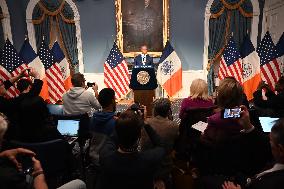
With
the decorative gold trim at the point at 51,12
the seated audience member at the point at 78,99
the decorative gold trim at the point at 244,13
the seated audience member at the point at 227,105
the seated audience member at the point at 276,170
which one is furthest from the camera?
the decorative gold trim at the point at 51,12

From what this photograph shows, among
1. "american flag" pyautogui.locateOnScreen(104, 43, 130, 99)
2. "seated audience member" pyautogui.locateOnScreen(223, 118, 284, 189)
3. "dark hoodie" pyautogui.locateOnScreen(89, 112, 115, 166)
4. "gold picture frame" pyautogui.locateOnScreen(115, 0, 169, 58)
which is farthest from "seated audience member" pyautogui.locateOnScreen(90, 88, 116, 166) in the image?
"gold picture frame" pyautogui.locateOnScreen(115, 0, 169, 58)

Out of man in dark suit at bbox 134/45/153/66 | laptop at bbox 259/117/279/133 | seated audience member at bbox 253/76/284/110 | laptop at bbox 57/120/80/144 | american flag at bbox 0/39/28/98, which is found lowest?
laptop at bbox 57/120/80/144

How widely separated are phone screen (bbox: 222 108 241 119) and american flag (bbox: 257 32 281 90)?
434 cm

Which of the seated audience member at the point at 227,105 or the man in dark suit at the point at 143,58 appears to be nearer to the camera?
the seated audience member at the point at 227,105

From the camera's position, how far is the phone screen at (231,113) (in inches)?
88.4

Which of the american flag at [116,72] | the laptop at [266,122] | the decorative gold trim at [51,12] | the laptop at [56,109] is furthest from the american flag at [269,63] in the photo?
the decorative gold trim at [51,12]

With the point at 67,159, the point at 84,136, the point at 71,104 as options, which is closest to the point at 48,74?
the point at 71,104

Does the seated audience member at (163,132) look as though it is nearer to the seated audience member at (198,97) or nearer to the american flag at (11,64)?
the seated audience member at (198,97)

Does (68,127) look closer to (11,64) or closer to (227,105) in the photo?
(227,105)

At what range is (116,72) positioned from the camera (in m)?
7.96

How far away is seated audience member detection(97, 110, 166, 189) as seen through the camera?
182cm

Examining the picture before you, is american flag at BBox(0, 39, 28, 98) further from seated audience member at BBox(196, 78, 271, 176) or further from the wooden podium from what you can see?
seated audience member at BBox(196, 78, 271, 176)

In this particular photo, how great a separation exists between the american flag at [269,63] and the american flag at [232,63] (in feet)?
2.05

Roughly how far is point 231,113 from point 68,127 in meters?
2.02
